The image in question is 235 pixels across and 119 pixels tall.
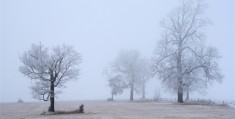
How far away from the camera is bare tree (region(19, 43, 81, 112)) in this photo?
1598 inches

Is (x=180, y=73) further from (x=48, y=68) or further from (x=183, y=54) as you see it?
(x=48, y=68)

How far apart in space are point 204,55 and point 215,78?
4030 millimetres

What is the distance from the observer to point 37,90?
1592 inches

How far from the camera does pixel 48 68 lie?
135ft

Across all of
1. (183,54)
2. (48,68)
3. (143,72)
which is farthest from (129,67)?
(48,68)

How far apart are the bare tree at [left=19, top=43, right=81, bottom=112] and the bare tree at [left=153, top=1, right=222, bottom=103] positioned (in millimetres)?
19309

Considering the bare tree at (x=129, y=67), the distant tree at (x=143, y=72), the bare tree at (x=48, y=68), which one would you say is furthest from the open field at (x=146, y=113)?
the distant tree at (x=143, y=72)

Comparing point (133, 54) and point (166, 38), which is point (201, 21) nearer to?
point (166, 38)

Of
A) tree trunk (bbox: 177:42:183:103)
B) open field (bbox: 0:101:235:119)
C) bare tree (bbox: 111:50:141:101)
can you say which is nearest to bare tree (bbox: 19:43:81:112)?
open field (bbox: 0:101:235:119)

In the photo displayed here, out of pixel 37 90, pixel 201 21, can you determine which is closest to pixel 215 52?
pixel 201 21

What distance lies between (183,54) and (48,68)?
25.2 metres

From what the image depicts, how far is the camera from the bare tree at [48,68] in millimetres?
40594

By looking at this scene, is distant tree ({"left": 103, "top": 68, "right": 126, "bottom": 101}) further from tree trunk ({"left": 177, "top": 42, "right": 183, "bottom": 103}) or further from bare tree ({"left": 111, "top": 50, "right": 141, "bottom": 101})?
tree trunk ({"left": 177, "top": 42, "right": 183, "bottom": 103})

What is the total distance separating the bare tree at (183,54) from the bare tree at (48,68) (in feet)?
63.4
